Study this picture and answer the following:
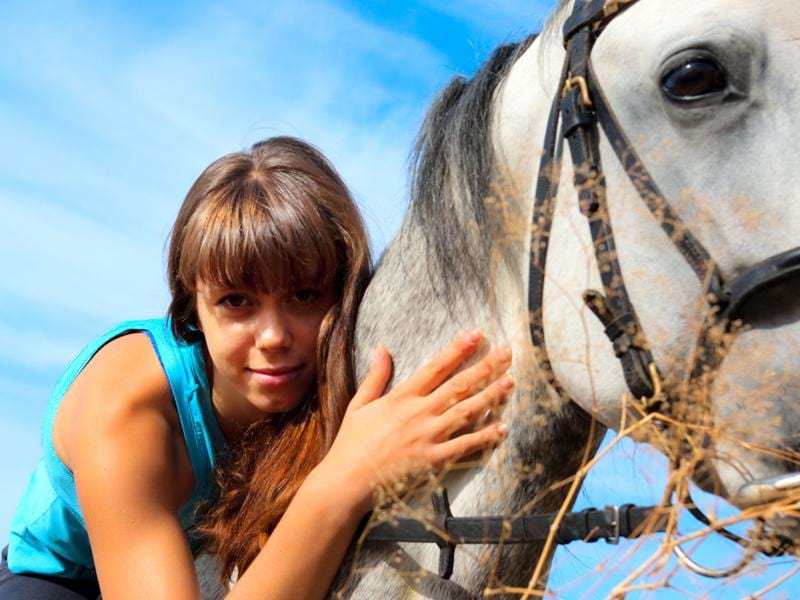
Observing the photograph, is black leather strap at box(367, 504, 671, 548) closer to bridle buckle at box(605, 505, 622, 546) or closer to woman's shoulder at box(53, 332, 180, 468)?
Answer: bridle buckle at box(605, 505, 622, 546)

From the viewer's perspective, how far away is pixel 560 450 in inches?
91.6

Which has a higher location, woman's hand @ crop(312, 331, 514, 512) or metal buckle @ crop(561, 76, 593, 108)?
metal buckle @ crop(561, 76, 593, 108)

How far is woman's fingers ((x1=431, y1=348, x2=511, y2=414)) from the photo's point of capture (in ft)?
7.59

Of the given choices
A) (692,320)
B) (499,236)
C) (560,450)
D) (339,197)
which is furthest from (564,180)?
(339,197)

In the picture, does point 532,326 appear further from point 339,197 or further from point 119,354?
point 119,354

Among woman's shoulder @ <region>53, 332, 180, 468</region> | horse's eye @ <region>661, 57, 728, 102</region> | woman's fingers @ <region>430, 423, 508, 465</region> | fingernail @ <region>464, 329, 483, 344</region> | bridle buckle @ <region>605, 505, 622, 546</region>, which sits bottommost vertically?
bridle buckle @ <region>605, 505, 622, 546</region>

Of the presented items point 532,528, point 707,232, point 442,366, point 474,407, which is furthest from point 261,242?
point 707,232

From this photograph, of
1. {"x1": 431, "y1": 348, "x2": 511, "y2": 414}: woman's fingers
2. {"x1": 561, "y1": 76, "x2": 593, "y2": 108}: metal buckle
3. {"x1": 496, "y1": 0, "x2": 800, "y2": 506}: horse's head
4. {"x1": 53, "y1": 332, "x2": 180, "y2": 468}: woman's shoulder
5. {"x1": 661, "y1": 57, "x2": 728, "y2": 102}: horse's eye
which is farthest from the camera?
{"x1": 53, "y1": 332, "x2": 180, "y2": 468}: woman's shoulder

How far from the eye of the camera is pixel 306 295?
9.03 feet

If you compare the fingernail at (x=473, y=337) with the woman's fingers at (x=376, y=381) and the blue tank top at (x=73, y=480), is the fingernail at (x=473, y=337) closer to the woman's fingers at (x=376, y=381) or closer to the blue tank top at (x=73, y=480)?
the woman's fingers at (x=376, y=381)

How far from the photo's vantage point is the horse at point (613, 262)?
6.38ft

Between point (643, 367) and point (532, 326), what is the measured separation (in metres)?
0.30

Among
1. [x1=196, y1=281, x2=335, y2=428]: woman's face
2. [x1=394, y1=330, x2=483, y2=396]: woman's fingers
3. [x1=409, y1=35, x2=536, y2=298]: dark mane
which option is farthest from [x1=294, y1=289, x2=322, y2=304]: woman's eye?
A: [x1=394, y1=330, x2=483, y2=396]: woman's fingers

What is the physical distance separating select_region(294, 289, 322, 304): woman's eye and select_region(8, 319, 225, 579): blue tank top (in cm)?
35
